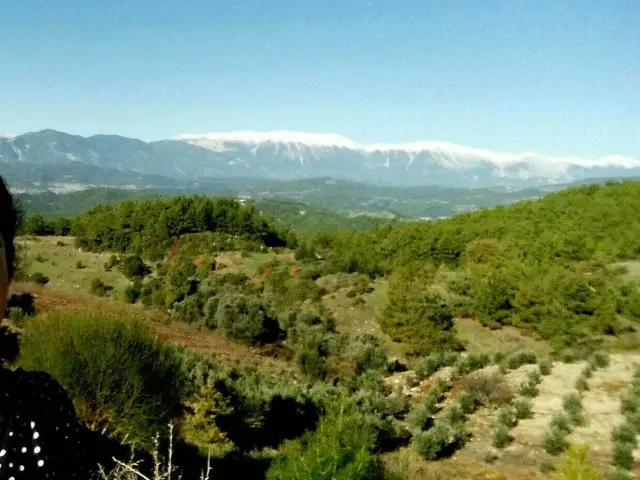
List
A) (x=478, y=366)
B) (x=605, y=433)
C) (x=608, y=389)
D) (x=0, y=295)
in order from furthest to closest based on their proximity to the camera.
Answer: (x=478, y=366) < (x=608, y=389) < (x=605, y=433) < (x=0, y=295)

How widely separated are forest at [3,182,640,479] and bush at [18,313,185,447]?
0.08 ft

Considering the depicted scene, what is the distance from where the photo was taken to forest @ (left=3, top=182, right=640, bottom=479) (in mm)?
7102

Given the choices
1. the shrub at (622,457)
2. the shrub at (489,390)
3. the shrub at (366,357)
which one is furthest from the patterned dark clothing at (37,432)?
the shrub at (366,357)

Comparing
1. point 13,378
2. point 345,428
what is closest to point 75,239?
point 345,428

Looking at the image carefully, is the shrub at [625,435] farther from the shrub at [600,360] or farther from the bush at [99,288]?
the bush at [99,288]

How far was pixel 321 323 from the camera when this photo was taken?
22.7 meters

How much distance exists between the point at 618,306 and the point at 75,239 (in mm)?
41221

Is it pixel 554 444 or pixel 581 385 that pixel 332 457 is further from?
pixel 581 385

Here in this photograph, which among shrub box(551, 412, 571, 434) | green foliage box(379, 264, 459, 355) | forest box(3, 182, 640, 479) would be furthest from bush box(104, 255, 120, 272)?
shrub box(551, 412, 571, 434)

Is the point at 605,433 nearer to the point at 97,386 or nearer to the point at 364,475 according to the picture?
the point at 364,475

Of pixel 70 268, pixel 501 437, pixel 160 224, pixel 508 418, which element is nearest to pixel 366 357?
pixel 508 418

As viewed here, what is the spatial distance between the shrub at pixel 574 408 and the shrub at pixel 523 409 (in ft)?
2.56

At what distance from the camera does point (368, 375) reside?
16141 millimetres

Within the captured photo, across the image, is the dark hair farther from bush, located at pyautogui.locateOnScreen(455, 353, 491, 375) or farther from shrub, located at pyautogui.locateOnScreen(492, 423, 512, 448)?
bush, located at pyautogui.locateOnScreen(455, 353, 491, 375)
